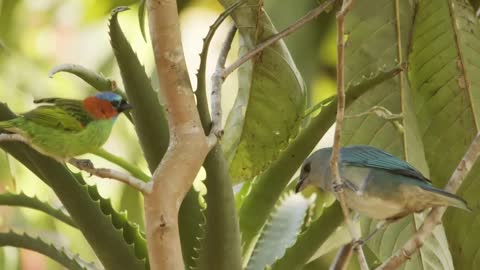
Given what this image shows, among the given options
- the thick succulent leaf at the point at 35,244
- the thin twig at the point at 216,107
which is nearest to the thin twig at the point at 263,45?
the thin twig at the point at 216,107

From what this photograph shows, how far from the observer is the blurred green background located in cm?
242

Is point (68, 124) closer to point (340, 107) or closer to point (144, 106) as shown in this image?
point (144, 106)

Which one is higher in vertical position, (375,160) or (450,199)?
(375,160)

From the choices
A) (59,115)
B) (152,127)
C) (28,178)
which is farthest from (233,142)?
(28,178)

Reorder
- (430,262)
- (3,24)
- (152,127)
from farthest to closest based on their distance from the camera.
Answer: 1. (3,24)
2. (430,262)
3. (152,127)

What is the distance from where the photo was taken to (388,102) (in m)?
1.54

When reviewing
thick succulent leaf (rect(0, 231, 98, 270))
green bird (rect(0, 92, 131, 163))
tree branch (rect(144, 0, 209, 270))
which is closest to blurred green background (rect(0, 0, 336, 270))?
thick succulent leaf (rect(0, 231, 98, 270))

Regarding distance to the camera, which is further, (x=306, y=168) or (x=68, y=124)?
(x=306, y=168)

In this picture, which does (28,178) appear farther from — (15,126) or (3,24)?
(15,126)

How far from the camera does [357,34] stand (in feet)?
5.19

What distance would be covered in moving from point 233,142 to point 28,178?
1.26 meters

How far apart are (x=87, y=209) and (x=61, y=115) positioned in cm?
15

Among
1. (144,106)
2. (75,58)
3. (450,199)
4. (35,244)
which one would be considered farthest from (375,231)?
(75,58)

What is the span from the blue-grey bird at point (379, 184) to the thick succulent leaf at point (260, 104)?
0.12m
